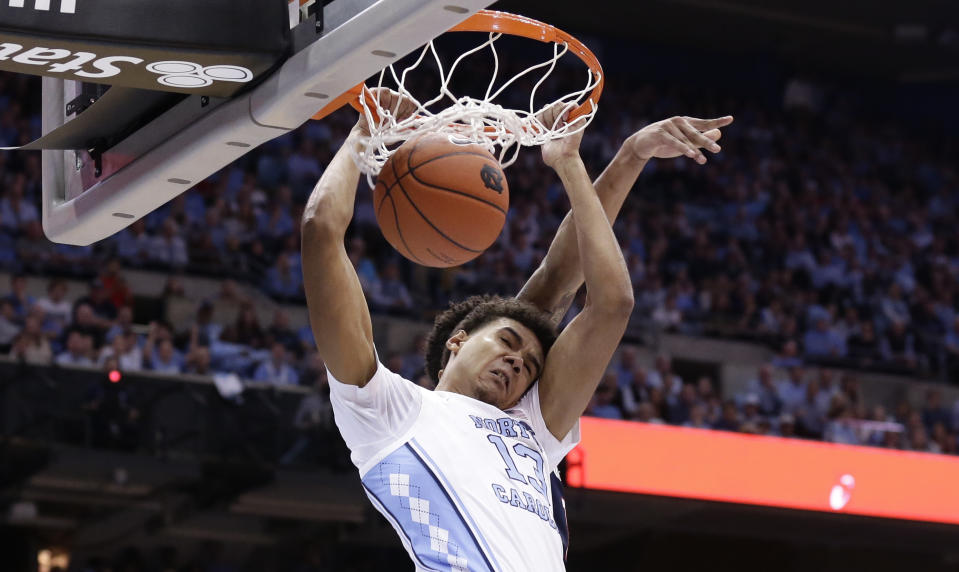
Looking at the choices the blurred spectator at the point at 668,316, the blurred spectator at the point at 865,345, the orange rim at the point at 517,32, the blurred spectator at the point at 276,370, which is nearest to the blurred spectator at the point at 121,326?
the blurred spectator at the point at 276,370

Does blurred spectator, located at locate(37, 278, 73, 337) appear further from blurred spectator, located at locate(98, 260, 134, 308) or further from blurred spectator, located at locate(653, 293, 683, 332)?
blurred spectator, located at locate(653, 293, 683, 332)

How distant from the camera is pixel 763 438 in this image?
905cm

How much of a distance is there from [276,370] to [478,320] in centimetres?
594

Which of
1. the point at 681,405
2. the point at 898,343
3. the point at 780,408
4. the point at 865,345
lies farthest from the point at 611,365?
the point at 898,343

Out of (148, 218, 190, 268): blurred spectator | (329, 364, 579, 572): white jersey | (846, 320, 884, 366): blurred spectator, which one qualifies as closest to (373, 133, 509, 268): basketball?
(329, 364, 579, 572): white jersey

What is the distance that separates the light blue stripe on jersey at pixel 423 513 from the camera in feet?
9.45

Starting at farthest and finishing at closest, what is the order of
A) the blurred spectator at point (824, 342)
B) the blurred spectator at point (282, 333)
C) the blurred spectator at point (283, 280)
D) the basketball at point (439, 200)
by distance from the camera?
the blurred spectator at point (824, 342), the blurred spectator at point (283, 280), the blurred spectator at point (282, 333), the basketball at point (439, 200)

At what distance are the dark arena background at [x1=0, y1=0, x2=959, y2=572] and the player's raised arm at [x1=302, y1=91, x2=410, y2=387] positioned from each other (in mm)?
5652

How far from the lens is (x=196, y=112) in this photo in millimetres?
2984

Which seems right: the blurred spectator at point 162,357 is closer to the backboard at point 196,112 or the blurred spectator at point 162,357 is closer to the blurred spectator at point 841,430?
the backboard at point 196,112

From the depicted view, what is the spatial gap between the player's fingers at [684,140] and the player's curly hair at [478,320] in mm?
586

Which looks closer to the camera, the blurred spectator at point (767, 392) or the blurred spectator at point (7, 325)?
the blurred spectator at point (7, 325)

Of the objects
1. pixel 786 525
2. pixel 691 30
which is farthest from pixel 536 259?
pixel 691 30

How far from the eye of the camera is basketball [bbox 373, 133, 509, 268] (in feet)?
10.4
